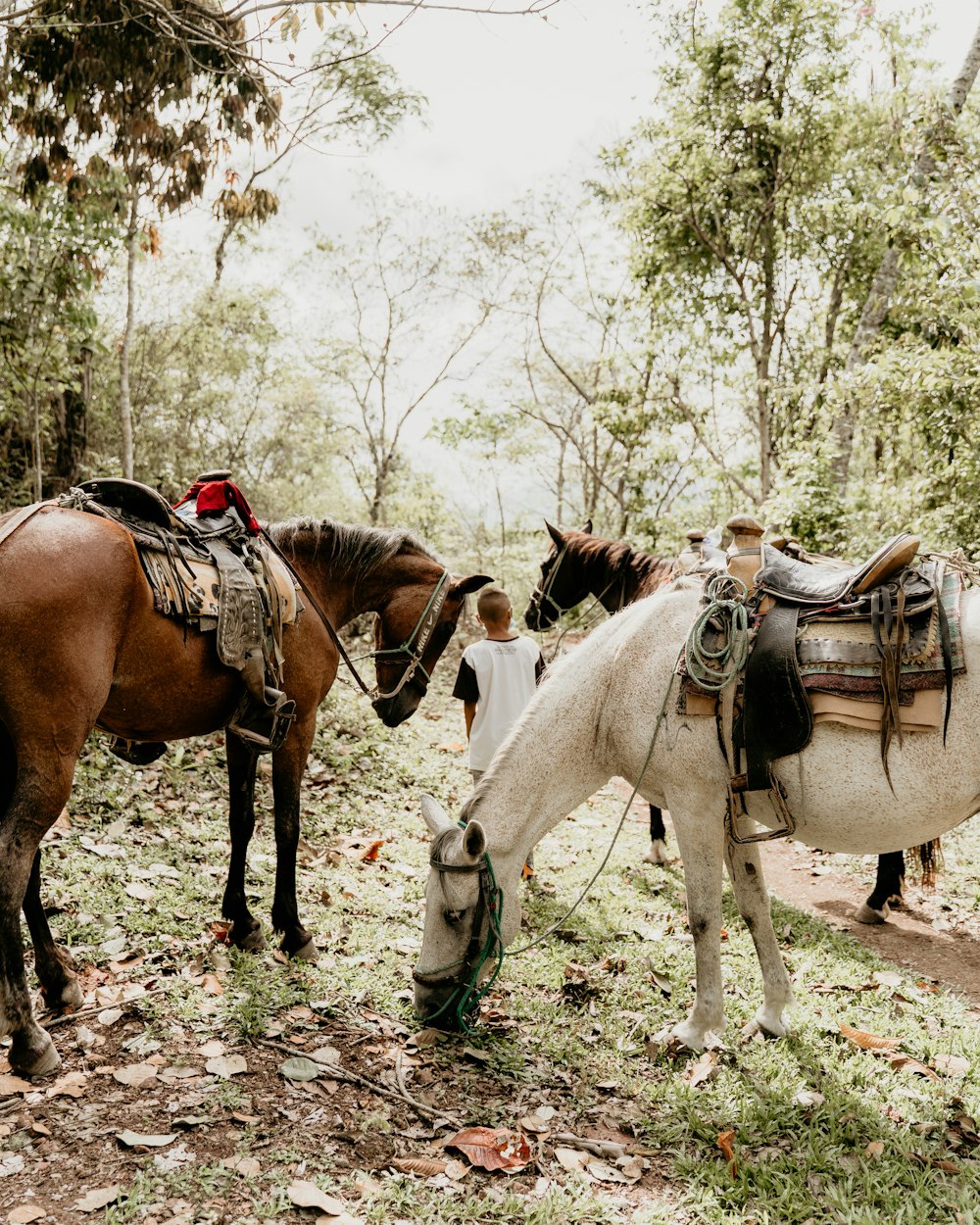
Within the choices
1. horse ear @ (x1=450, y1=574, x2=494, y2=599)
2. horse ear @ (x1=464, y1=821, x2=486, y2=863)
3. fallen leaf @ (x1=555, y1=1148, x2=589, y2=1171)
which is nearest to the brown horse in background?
horse ear @ (x1=450, y1=574, x2=494, y2=599)

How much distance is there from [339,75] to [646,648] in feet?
43.6

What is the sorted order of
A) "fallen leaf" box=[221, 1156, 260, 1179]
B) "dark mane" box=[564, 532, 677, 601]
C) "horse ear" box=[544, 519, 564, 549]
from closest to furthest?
"fallen leaf" box=[221, 1156, 260, 1179], "dark mane" box=[564, 532, 677, 601], "horse ear" box=[544, 519, 564, 549]

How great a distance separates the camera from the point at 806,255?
40.2ft

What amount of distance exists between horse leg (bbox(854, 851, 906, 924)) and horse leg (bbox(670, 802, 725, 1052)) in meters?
2.23

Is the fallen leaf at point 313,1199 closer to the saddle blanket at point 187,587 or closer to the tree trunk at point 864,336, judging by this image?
the saddle blanket at point 187,587

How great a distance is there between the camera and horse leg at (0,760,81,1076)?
113 inches

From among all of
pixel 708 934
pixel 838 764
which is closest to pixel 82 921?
pixel 708 934

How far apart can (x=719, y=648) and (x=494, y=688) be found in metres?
2.22

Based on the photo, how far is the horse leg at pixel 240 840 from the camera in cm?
420

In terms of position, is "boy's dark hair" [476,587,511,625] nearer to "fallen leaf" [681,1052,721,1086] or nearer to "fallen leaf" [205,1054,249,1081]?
"fallen leaf" [681,1052,721,1086]

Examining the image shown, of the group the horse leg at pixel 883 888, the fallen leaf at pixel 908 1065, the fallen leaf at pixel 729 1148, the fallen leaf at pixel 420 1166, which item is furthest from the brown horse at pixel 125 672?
the horse leg at pixel 883 888

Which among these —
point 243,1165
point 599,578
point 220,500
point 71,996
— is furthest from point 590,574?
point 243,1165

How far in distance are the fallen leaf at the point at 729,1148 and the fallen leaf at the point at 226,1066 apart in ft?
6.00

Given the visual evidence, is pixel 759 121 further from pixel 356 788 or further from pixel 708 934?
pixel 708 934
